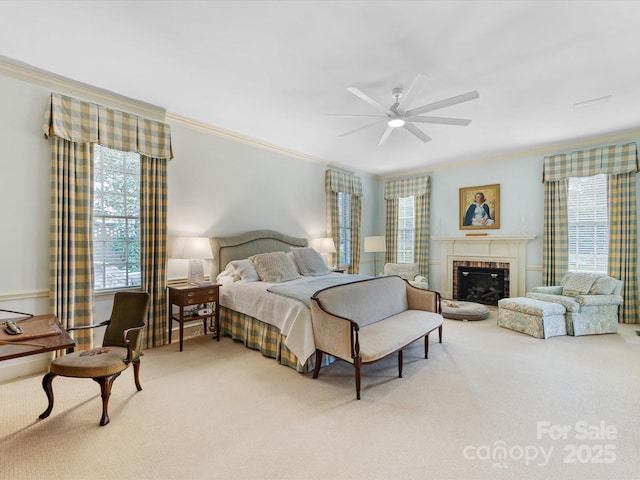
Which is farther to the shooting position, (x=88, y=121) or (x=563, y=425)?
(x=88, y=121)

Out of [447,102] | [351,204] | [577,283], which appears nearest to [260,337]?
[447,102]

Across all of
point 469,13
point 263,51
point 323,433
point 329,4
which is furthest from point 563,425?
point 263,51

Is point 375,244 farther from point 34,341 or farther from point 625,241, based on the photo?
point 34,341

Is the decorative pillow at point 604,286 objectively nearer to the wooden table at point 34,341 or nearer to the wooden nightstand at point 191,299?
the wooden nightstand at point 191,299

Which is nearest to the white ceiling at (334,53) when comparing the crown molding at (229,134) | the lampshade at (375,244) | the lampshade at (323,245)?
the crown molding at (229,134)

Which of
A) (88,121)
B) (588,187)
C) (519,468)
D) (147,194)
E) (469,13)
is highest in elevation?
(469,13)

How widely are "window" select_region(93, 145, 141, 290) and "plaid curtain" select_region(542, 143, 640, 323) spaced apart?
659cm

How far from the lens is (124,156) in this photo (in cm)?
374

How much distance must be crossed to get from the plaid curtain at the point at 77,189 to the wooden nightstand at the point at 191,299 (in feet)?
1.06

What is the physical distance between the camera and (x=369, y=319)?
11.1 ft

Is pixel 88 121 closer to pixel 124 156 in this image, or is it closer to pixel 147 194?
pixel 124 156

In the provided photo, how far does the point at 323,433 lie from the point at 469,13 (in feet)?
10.3

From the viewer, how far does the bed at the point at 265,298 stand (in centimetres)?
314

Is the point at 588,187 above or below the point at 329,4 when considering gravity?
below
